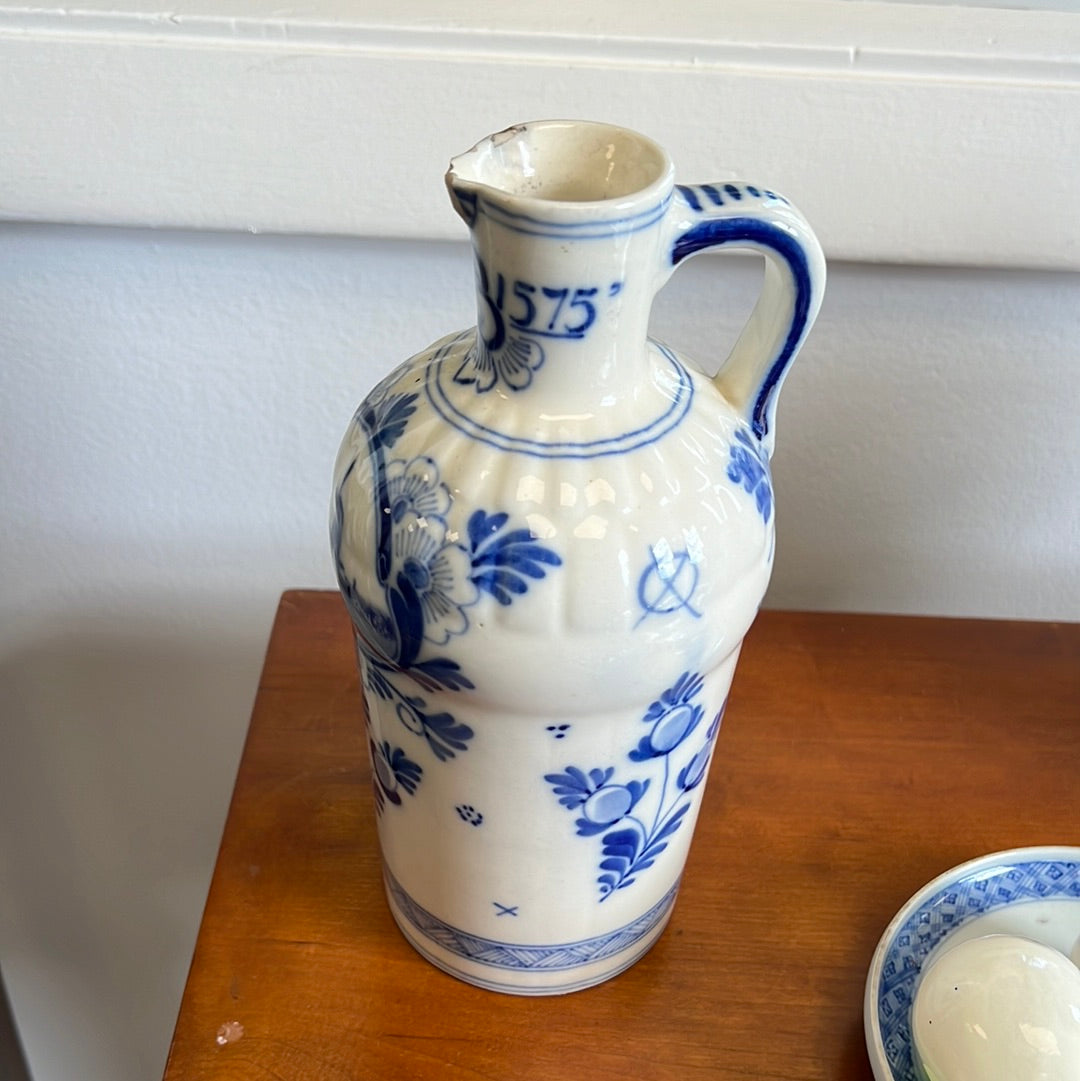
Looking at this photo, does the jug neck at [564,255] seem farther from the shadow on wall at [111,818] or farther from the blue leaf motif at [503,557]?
the shadow on wall at [111,818]

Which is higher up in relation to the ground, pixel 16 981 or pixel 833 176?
pixel 833 176

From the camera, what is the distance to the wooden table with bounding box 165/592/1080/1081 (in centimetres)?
45

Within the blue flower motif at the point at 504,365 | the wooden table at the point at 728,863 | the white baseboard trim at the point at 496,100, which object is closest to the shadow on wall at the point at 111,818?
the wooden table at the point at 728,863

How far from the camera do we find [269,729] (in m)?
→ 0.58

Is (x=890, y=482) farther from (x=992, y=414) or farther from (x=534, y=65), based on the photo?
(x=534, y=65)

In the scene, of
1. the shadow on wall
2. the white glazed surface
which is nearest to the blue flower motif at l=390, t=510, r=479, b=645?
the white glazed surface

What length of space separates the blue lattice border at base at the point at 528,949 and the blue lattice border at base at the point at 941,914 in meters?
0.09

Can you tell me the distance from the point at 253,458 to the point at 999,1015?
465mm

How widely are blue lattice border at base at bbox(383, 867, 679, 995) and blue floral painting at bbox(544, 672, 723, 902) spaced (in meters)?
0.03

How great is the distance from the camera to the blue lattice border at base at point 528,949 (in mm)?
454

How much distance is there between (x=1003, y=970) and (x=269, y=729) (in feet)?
1.16

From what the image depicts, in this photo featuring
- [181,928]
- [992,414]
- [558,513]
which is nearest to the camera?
[558,513]

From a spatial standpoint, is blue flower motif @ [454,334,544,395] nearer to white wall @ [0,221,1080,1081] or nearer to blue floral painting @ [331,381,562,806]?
blue floral painting @ [331,381,562,806]

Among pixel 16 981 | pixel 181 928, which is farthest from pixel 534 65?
pixel 16 981
